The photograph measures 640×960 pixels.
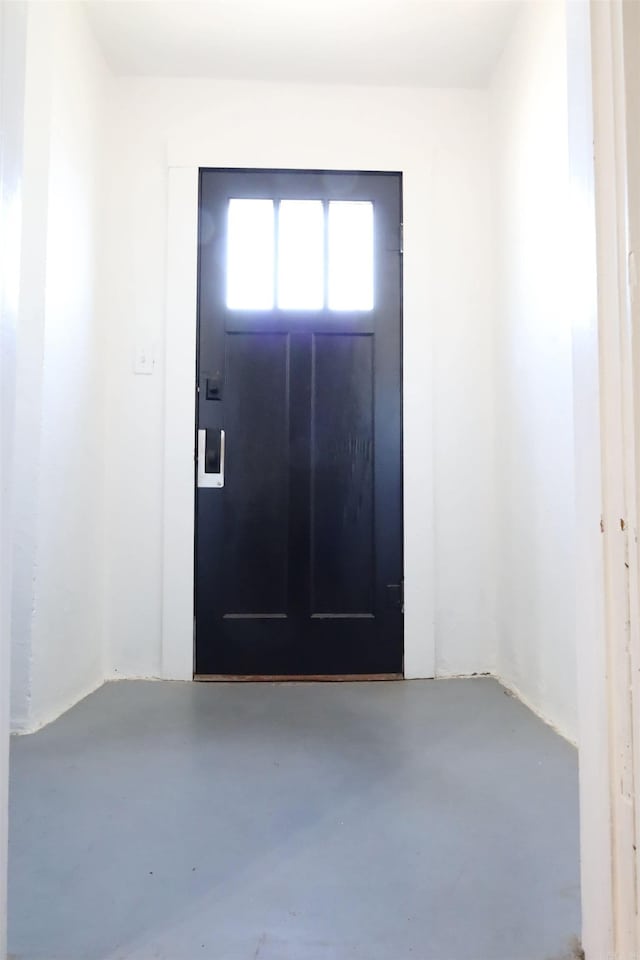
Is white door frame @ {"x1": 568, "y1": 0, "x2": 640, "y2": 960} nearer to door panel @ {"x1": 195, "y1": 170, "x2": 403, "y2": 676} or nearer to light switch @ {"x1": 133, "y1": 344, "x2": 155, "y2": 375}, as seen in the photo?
door panel @ {"x1": 195, "y1": 170, "x2": 403, "y2": 676}

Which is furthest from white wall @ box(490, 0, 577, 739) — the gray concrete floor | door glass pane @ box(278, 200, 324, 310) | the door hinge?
door glass pane @ box(278, 200, 324, 310)

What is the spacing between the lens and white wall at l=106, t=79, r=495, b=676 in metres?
2.23

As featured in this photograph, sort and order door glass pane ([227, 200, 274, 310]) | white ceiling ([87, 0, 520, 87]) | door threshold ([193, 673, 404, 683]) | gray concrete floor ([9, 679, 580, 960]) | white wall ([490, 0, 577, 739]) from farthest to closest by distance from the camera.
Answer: door glass pane ([227, 200, 274, 310]), door threshold ([193, 673, 404, 683]), white ceiling ([87, 0, 520, 87]), white wall ([490, 0, 577, 739]), gray concrete floor ([9, 679, 580, 960])

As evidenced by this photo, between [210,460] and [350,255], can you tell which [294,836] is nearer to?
[210,460]

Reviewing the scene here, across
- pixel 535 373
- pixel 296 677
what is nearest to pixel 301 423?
pixel 535 373

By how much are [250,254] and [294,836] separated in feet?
6.59

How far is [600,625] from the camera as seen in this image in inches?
28.7

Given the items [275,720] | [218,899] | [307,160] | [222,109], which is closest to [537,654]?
[275,720]

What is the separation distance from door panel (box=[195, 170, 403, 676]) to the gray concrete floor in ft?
1.39

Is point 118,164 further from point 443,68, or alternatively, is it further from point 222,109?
point 443,68

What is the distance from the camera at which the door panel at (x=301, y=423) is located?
2.23 meters

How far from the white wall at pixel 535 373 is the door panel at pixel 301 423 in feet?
1.35

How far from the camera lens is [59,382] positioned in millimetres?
1831

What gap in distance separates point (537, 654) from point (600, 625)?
1241 millimetres
